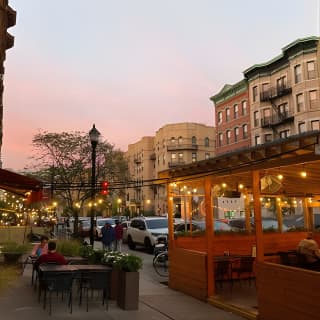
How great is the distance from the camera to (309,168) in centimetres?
977

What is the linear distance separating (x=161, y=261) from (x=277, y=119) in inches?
1292

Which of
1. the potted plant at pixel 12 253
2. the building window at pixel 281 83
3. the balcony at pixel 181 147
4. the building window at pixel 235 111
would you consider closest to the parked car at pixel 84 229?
the potted plant at pixel 12 253

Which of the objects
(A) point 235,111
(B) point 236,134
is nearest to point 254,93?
(A) point 235,111

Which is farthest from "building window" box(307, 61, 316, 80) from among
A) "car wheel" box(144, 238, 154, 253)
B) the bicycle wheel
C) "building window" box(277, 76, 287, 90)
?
the bicycle wheel

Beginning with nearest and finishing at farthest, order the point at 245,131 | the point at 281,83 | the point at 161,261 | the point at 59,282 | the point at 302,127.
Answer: the point at 59,282, the point at 161,261, the point at 302,127, the point at 281,83, the point at 245,131

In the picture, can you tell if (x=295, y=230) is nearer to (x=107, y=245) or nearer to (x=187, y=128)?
(x=107, y=245)

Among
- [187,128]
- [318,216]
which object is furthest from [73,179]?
[187,128]

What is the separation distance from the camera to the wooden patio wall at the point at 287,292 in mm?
6562

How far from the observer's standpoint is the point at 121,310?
8719 millimetres

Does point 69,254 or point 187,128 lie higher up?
point 187,128

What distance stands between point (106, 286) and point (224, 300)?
2613mm

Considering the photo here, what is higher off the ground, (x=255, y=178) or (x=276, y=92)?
(x=276, y=92)

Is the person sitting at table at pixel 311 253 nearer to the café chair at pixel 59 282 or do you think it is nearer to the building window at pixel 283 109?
the café chair at pixel 59 282

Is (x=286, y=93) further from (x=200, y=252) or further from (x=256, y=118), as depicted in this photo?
(x=200, y=252)
